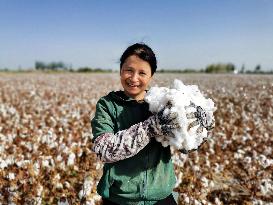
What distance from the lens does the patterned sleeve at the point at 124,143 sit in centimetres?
197

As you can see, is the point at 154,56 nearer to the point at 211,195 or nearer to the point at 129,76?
the point at 129,76

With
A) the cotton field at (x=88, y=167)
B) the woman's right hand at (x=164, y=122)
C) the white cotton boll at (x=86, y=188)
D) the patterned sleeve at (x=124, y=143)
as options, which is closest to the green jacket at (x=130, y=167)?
the patterned sleeve at (x=124, y=143)

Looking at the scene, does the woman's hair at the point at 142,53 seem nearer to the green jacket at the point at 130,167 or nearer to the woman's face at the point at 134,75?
the woman's face at the point at 134,75

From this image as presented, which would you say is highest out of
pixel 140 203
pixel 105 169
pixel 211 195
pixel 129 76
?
pixel 129 76

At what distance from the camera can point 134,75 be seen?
88.2 inches

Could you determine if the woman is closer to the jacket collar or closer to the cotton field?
the jacket collar

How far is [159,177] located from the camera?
7.32 feet

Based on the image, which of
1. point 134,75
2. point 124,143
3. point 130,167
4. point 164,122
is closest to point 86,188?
point 130,167

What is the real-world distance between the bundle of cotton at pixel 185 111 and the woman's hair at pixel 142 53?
0.23 meters

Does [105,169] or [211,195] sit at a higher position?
[105,169]

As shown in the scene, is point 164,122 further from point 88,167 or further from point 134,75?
point 88,167

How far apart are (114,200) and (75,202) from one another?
217 centimetres

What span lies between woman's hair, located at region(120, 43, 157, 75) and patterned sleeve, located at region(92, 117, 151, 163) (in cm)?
42

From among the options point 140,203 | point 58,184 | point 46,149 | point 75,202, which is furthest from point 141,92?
point 46,149
